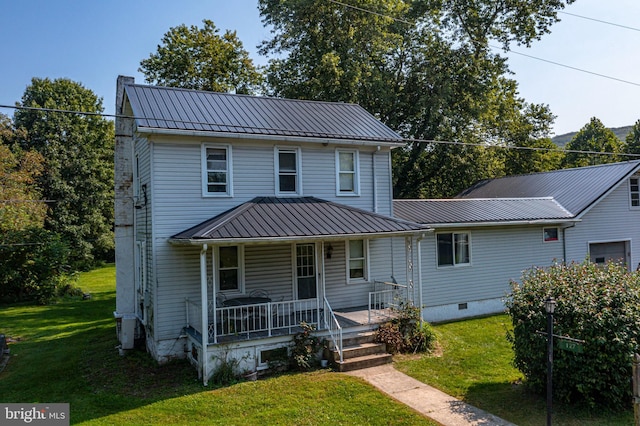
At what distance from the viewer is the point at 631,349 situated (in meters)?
6.54

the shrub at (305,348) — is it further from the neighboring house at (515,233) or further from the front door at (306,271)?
the neighboring house at (515,233)

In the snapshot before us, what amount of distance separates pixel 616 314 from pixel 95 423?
28.9ft

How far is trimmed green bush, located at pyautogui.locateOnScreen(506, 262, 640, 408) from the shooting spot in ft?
21.9

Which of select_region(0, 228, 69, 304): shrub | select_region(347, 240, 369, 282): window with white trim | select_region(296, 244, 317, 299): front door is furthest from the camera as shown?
select_region(0, 228, 69, 304): shrub

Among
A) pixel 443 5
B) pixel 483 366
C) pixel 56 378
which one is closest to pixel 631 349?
pixel 483 366

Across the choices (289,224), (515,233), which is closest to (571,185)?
(515,233)

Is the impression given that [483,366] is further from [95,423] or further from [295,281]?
[95,423]

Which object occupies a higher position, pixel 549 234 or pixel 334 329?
pixel 549 234

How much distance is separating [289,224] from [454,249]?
687 cm

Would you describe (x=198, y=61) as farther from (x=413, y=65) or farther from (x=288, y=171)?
(x=288, y=171)

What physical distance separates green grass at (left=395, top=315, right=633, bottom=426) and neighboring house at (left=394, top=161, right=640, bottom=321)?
1.74 m

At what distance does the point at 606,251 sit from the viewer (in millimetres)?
18141

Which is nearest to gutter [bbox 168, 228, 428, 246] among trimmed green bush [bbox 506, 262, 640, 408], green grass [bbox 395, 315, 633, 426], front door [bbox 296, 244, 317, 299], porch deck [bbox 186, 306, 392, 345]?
porch deck [bbox 186, 306, 392, 345]

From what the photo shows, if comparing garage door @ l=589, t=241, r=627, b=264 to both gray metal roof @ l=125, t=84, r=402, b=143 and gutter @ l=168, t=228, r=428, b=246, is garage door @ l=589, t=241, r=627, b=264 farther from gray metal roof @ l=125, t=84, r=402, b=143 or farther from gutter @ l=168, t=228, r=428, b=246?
gutter @ l=168, t=228, r=428, b=246
